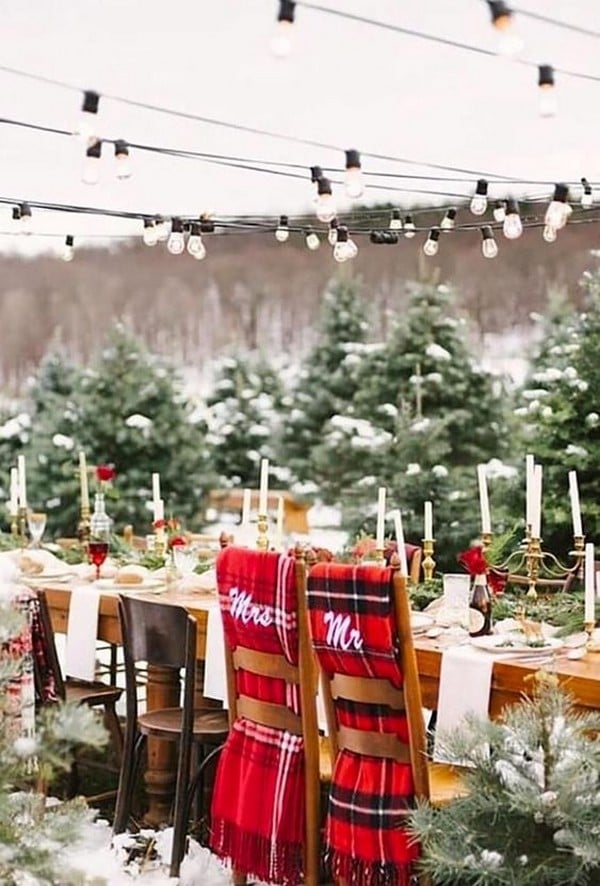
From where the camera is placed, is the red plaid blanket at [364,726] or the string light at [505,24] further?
the red plaid blanket at [364,726]

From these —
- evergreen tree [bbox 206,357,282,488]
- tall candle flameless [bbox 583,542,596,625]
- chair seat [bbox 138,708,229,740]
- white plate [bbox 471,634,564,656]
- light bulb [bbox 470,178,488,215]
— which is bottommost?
chair seat [bbox 138,708,229,740]

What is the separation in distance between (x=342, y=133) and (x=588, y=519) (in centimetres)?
284

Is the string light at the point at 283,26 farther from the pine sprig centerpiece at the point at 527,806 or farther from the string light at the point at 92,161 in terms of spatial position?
the pine sprig centerpiece at the point at 527,806

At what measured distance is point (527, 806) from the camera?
2709mm

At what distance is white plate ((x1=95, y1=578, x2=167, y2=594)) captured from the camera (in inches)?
179

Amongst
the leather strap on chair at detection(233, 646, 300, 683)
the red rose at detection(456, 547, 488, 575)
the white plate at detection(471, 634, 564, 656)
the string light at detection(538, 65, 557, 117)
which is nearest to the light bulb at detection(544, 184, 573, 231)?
the string light at detection(538, 65, 557, 117)

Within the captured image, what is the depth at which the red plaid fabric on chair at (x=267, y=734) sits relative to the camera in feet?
11.0

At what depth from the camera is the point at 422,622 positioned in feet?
12.2

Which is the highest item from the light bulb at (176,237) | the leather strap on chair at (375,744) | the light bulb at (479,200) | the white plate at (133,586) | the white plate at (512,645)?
the light bulb at (479,200)

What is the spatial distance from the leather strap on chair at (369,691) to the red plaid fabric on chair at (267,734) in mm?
158

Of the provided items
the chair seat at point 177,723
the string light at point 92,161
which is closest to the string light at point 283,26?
the string light at point 92,161

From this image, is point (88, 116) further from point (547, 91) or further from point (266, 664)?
point (266, 664)

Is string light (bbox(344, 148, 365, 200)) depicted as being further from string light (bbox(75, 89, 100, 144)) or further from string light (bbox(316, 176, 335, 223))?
string light (bbox(75, 89, 100, 144))

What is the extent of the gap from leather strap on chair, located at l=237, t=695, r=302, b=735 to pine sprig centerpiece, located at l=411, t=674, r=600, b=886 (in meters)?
0.62
